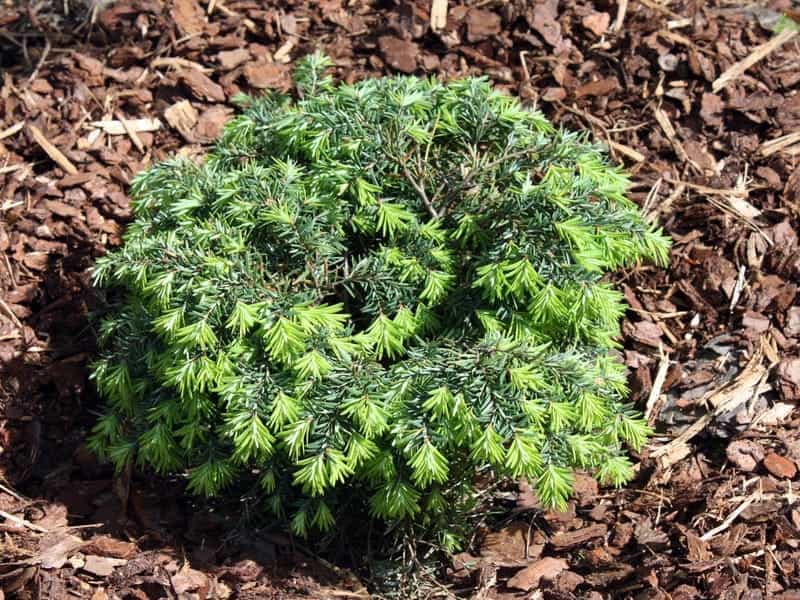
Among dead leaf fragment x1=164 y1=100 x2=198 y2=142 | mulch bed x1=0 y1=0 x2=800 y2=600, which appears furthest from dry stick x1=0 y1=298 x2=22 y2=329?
dead leaf fragment x1=164 y1=100 x2=198 y2=142

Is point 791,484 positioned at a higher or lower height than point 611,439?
lower

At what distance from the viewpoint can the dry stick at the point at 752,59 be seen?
5273 mm

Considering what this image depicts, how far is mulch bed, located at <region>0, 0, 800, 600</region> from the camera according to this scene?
4.04 metres

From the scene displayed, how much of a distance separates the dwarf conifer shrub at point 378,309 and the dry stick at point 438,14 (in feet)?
4.83

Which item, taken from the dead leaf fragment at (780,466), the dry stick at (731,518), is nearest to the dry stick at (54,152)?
the dry stick at (731,518)

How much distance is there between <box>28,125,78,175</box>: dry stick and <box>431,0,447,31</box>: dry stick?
200cm

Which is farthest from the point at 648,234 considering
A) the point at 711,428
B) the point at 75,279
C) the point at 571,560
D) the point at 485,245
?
the point at 75,279

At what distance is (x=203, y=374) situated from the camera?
11.4 feet

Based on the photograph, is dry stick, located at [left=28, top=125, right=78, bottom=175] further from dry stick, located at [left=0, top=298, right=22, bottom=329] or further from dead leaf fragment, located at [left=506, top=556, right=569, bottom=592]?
dead leaf fragment, located at [left=506, top=556, right=569, bottom=592]

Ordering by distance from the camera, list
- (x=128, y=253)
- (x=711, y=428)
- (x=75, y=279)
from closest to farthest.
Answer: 1. (x=128, y=253)
2. (x=711, y=428)
3. (x=75, y=279)

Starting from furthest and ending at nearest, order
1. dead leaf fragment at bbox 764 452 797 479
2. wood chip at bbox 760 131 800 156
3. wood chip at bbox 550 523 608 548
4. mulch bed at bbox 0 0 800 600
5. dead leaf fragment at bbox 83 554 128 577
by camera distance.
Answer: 1. wood chip at bbox 760 131 800 156
2. dead leaf fragment at bbox 764 452 797 479
3. wood chip at bbox 550 523 608 548
4. mulch bed at bbox 0 0 800 600
5. dead leaf fragment at bbox 83 554 128 577

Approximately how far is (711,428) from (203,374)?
2238 millimetres

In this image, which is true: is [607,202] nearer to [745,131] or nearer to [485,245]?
[485,245]

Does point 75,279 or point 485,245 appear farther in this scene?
point 75,279
